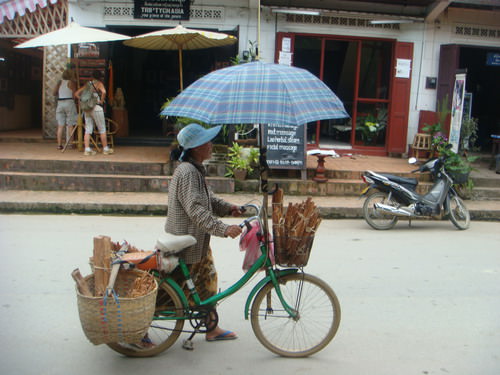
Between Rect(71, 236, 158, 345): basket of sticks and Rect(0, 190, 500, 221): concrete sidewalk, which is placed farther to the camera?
Rect(0, 190, 500, 221): concrete sidewalk

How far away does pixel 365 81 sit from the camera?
1247 centimetres

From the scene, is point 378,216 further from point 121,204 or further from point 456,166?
point 121,204

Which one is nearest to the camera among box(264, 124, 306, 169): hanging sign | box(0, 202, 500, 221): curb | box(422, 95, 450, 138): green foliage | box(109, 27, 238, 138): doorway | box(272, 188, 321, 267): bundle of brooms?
box(272, 188, 321, 267): bundle of brooms

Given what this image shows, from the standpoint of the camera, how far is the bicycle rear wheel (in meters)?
3.56

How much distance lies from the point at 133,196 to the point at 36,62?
10638 mm

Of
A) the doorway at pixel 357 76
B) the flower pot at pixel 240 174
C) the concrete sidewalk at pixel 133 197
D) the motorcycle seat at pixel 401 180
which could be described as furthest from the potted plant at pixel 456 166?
the flower pot at pixel 240 174

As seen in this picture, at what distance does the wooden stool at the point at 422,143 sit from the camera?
11344 mm

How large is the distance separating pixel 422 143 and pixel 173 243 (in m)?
9.28

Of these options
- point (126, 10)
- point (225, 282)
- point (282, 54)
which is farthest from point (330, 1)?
point (225, 282)

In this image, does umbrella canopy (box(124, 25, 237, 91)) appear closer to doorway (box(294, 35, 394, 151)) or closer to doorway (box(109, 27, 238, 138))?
doorway (box(294, 35, 394, 151))

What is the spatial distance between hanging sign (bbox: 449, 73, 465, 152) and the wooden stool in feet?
2.33

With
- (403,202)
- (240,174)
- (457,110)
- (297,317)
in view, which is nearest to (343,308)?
(297,317)

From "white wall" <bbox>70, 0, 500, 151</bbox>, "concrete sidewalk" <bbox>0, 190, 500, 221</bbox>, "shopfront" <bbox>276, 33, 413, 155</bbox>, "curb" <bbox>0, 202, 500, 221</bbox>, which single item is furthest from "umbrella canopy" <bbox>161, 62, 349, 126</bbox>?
"shopfront" <bbox>276, 33, 413, 155</bbox>

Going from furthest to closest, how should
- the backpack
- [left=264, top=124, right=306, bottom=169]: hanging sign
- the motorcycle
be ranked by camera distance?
the backpack
[left=264, top=124, right=306, bottom=169]: hanging sign
the motorcycle
